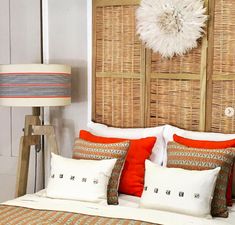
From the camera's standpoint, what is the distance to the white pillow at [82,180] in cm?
282

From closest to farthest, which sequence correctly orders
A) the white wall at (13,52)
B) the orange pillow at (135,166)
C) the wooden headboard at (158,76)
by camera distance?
the orange pillow at (135,166), the wooden headboard at (158,76), the white wall at (13,52)

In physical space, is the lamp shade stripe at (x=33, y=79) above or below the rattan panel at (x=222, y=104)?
above

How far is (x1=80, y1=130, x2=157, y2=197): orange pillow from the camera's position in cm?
303

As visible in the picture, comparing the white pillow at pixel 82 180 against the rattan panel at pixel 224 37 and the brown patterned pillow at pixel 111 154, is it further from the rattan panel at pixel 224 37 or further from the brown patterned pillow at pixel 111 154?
the rattan panel at pixel 224 37

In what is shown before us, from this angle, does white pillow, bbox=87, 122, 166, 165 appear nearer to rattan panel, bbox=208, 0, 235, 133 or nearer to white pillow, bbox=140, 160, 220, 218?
rattan panel, bbox=208, 0, 235, 133

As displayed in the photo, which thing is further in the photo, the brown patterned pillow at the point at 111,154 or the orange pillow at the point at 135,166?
the orange pillow at the point at 135,166

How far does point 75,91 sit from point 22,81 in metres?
0.53

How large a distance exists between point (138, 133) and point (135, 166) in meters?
0.31

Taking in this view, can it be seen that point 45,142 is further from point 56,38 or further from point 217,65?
point 217,65

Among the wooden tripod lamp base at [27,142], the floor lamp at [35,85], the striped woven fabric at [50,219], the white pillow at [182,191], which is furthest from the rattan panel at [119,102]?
the striped woven fabric at [50,219]

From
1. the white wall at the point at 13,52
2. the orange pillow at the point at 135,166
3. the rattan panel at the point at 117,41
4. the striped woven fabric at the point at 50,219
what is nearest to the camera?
the striped woven fabric at the point at 50,219

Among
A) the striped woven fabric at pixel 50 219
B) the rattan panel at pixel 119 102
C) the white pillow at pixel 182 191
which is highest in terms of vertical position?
the rattan panel at pixel 119 102

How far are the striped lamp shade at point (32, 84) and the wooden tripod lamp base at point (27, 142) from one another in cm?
27

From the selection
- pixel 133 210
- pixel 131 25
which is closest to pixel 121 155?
pixel 133 210
